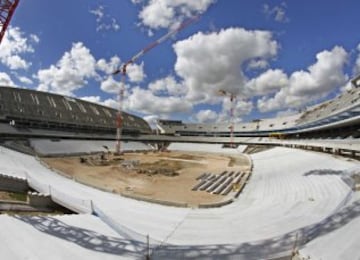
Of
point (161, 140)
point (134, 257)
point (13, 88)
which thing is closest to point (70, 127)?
point (13, 88)

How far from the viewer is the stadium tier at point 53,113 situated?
222 feet

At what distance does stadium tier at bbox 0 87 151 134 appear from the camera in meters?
67.8

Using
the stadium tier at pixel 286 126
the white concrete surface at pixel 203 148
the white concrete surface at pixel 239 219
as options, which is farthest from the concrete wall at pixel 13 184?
the white concrete surface at pixel 203 148

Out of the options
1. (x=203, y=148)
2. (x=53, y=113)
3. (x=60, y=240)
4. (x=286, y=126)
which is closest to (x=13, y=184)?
(x=60, y=240)

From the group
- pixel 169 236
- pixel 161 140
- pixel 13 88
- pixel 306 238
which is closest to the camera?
pixel 306 238

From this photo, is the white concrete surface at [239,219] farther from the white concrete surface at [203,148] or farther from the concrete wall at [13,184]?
the white concrete surface at [203,148]

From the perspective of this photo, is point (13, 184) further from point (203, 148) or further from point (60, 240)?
point (203, 148)

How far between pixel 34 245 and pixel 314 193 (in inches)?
725

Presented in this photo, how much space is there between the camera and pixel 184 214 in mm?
17984

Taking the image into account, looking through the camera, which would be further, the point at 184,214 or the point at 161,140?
the point at 161,140

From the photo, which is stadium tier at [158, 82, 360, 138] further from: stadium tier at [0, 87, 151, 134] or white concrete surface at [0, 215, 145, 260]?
white concrete surface at [0, 215, 145, 260]

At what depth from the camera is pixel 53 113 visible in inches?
3125

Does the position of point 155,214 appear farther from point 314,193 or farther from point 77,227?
point 314,193

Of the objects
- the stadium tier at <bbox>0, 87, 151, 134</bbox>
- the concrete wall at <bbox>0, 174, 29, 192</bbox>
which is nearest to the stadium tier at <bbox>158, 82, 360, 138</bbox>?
the stadium tier at <bbox>0, 87, 151, 134</bbox>
